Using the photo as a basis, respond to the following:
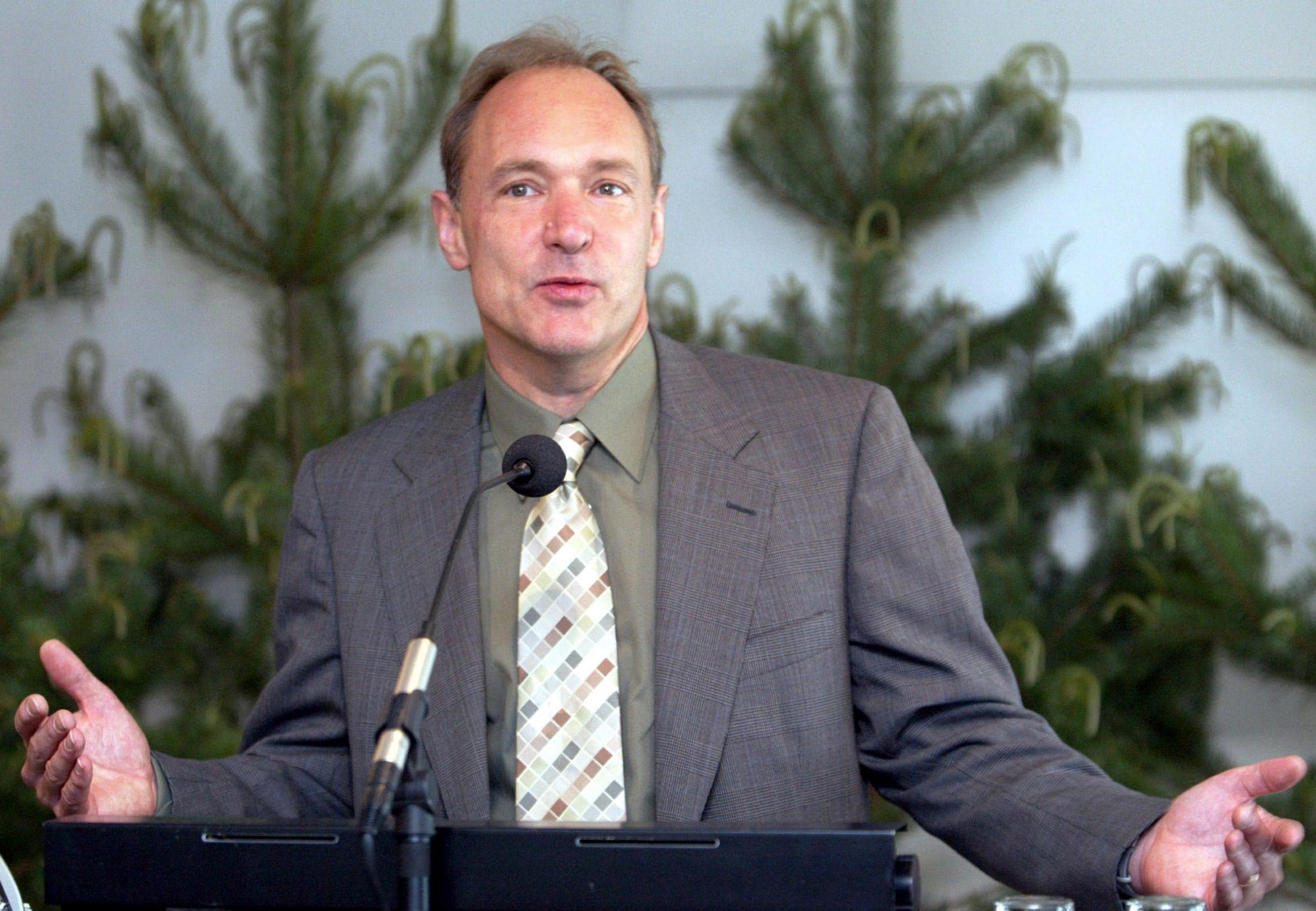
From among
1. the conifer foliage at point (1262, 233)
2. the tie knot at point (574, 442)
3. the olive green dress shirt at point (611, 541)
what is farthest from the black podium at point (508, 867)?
the conifer foliage at point (1262, 233)

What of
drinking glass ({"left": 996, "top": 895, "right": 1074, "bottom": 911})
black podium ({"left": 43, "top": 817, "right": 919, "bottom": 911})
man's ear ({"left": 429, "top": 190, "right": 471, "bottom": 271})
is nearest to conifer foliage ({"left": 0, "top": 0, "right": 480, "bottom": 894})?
man's ear ({"left": 429, "top": 190, "right": 471, "bottom": 271})

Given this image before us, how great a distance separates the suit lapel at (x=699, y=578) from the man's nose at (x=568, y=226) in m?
0.21

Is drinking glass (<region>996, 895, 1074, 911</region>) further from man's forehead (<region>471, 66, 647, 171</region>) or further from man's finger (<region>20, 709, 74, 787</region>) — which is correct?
man's forehead (<region>471, 66, 647, 171</region>)

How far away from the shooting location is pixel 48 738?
1388mm

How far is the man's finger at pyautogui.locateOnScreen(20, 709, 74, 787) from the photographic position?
138 cm

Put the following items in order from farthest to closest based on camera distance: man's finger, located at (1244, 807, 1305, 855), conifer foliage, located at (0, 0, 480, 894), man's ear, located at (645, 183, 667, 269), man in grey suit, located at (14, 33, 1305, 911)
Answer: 1. conifer foliage, located at (0, 0, 480, 894)
2. man's ear, located at (645, 183, 667, 269)
3. man in grey suit, located at (14, 33, 1305, 911)
4. man's finger, located at (1244, 807, 1305, 855)

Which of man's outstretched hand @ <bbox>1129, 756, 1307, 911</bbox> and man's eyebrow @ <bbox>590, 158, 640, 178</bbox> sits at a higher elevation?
man's eyebrow @ <bbox>590, 158, 640, 178</bbox>

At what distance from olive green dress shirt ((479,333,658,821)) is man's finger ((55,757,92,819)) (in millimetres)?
398

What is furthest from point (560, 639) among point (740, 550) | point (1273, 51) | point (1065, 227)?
point (1273, 51)

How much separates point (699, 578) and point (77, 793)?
0.64 meters

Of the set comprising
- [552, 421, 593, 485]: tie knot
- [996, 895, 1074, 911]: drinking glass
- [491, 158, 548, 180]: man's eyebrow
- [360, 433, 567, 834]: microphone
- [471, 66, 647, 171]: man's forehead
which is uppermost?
[471, 66, 647, 171]: man's forehead

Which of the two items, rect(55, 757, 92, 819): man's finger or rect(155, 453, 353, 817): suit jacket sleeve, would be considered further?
rect(155, 453, 353, 817): suit jacket sleeve

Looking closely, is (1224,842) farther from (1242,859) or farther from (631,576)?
(631,576)

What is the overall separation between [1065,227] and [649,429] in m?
1.45
